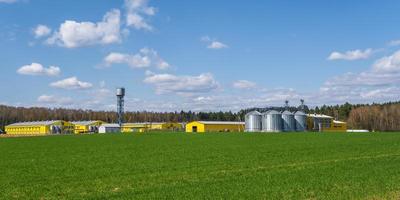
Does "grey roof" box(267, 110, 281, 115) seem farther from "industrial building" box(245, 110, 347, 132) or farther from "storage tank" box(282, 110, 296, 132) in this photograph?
"storage tank" box(282, 110, 296, 132)

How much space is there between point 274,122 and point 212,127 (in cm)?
2513

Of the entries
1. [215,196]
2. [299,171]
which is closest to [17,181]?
[215,196]

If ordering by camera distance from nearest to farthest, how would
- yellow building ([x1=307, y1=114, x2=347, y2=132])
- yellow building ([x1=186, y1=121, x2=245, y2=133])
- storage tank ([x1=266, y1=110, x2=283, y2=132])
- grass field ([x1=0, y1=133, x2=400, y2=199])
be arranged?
grass field ([x1=0, y1=133, x2=400, y2=199]) < storage tank ([x1=266, y1=110, x2=283, y2=132]) < yellow building ([x1=307, y1=114, x2=347, y2=132]) < yellow building ([x1=186, y1=121, x2=245, y2=133])

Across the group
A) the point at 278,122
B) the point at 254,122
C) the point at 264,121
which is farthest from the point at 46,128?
the point at 278,122

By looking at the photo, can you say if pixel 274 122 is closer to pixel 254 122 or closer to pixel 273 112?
pixel 273 112

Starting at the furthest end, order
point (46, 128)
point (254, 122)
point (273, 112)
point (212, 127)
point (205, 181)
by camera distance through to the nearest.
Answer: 1. point (46, 128)
2. point (212, 127)
3. point (254, 122)
4. point (273, 112)
5. point (205, 181)

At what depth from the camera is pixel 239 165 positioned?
2688 cm

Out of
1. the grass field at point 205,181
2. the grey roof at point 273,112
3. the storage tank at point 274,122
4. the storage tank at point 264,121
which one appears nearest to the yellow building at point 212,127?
the storage tank at point 264,121

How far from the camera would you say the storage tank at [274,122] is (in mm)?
126000

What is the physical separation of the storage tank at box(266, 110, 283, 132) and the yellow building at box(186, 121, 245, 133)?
20.3 meters

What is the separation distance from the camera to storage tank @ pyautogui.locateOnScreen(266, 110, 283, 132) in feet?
413

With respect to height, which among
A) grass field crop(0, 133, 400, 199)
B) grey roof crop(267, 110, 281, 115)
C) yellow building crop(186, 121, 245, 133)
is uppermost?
grey roof crop(267, 110, 281, 115)

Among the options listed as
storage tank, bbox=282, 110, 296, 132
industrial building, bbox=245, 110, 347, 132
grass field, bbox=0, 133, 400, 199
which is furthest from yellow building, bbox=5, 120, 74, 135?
grass field, bbox=0, 133, 400, 199

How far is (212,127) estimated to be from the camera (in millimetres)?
145625
